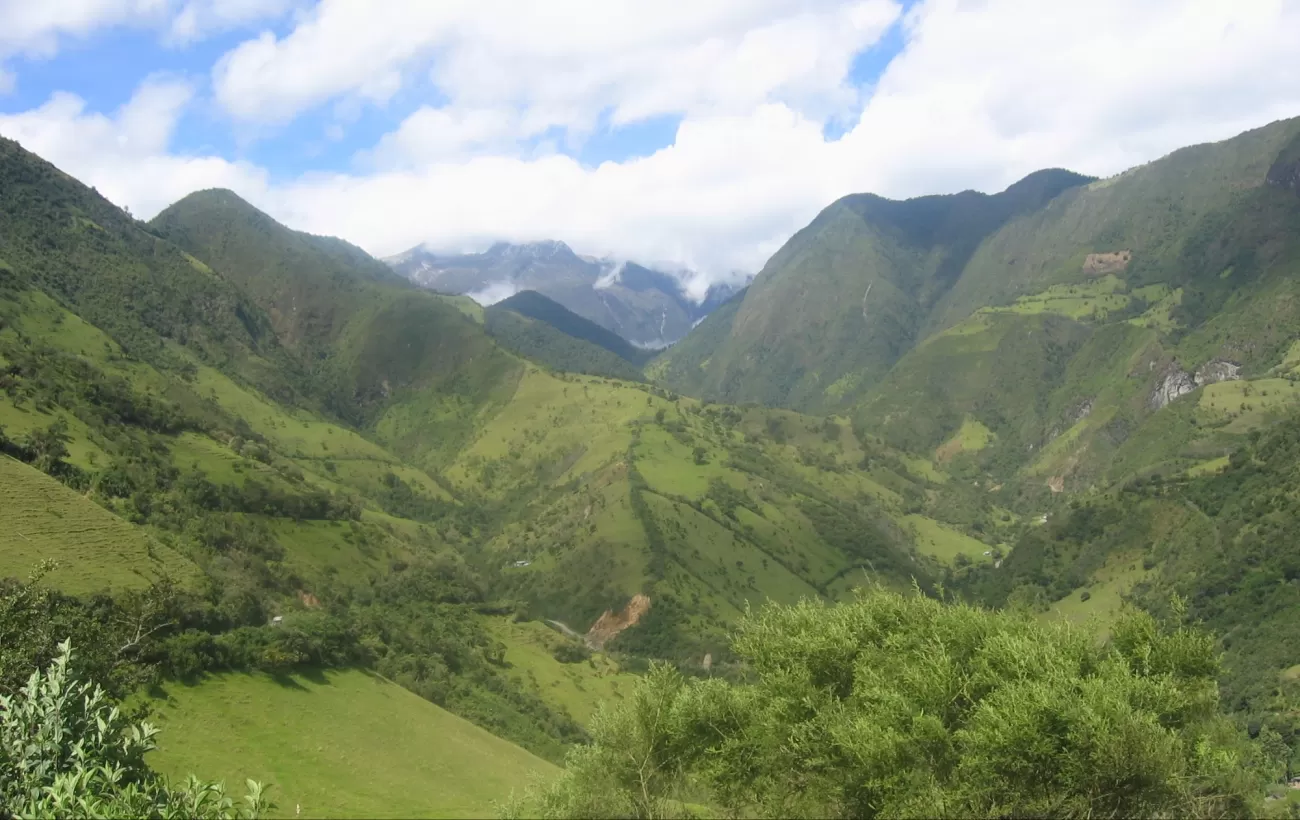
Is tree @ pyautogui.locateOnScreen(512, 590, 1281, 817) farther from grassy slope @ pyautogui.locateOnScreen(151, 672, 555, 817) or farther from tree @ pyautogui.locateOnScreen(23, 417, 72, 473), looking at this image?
tree @ pyautogui.locateOnScreen(23, 417, 72, 473)

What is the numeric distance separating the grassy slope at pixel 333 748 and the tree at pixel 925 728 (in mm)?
20354

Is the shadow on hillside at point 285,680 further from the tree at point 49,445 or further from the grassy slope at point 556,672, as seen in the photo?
the grassy slope at point 556,672

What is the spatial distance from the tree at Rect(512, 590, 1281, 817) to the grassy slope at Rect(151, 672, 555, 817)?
66.8 ft

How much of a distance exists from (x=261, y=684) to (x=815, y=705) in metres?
56.6

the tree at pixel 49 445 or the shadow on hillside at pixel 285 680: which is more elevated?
the tree at pixel 49 445

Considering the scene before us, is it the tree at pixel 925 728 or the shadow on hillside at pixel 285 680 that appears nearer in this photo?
the tree at pixel 925 728

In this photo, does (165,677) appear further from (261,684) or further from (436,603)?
(436,603)

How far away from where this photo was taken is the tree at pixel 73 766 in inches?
742

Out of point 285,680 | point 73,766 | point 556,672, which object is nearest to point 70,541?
point 285,680

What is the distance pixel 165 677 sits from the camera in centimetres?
7088

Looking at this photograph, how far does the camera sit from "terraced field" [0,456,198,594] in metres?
81.1

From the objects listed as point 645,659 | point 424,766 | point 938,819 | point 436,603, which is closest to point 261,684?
point 424,766

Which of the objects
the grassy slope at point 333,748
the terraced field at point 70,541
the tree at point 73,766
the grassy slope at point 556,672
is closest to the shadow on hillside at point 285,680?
the grassy slope at point 333,748

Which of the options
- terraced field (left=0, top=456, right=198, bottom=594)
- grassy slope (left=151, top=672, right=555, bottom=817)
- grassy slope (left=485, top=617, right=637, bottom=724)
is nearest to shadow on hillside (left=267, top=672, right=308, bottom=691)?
grassy slope (left=151, top=672, right=555, bottom=817)
